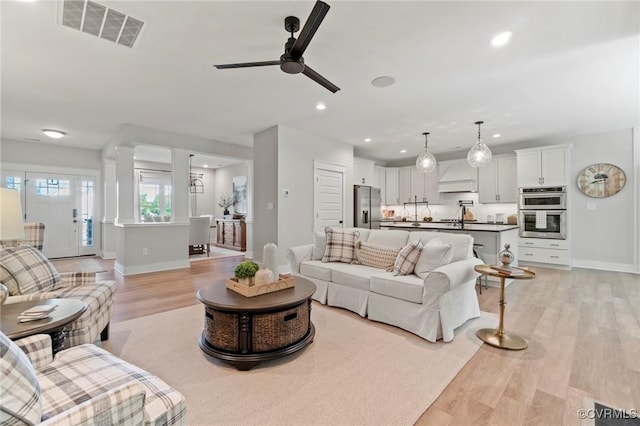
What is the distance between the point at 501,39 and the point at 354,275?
8.45 ft

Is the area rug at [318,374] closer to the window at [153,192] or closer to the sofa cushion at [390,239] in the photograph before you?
the sofa cushion at [390,239]

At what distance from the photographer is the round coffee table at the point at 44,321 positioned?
144 centimetres

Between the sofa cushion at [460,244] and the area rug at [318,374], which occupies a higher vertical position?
the sofa cushion at [460,244]

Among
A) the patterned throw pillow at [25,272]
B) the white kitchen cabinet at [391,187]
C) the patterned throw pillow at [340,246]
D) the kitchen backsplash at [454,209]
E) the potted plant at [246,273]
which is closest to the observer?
the patterned throw pillow at [25,272]

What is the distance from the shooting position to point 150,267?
529 cm

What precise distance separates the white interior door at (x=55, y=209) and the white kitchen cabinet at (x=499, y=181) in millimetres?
9692

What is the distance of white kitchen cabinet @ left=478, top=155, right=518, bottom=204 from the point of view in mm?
6434

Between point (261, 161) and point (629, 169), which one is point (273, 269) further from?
point (629, 169)

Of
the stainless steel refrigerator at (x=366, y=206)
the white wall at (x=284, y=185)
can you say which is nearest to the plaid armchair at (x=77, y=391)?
the white wall at (x=284, y=185)

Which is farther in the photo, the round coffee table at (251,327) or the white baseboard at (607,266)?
the white baseboard at (607,266)

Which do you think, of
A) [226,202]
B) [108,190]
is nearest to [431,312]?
[108,190]

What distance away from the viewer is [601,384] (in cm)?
195

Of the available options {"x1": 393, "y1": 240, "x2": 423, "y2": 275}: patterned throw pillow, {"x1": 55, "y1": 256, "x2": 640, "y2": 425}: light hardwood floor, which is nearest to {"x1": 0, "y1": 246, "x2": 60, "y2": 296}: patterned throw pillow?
{"x1": 55, "y1": 256, "x2": 640, "y2": 425}: light hardwood floor

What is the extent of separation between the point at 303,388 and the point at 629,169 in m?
6.99
